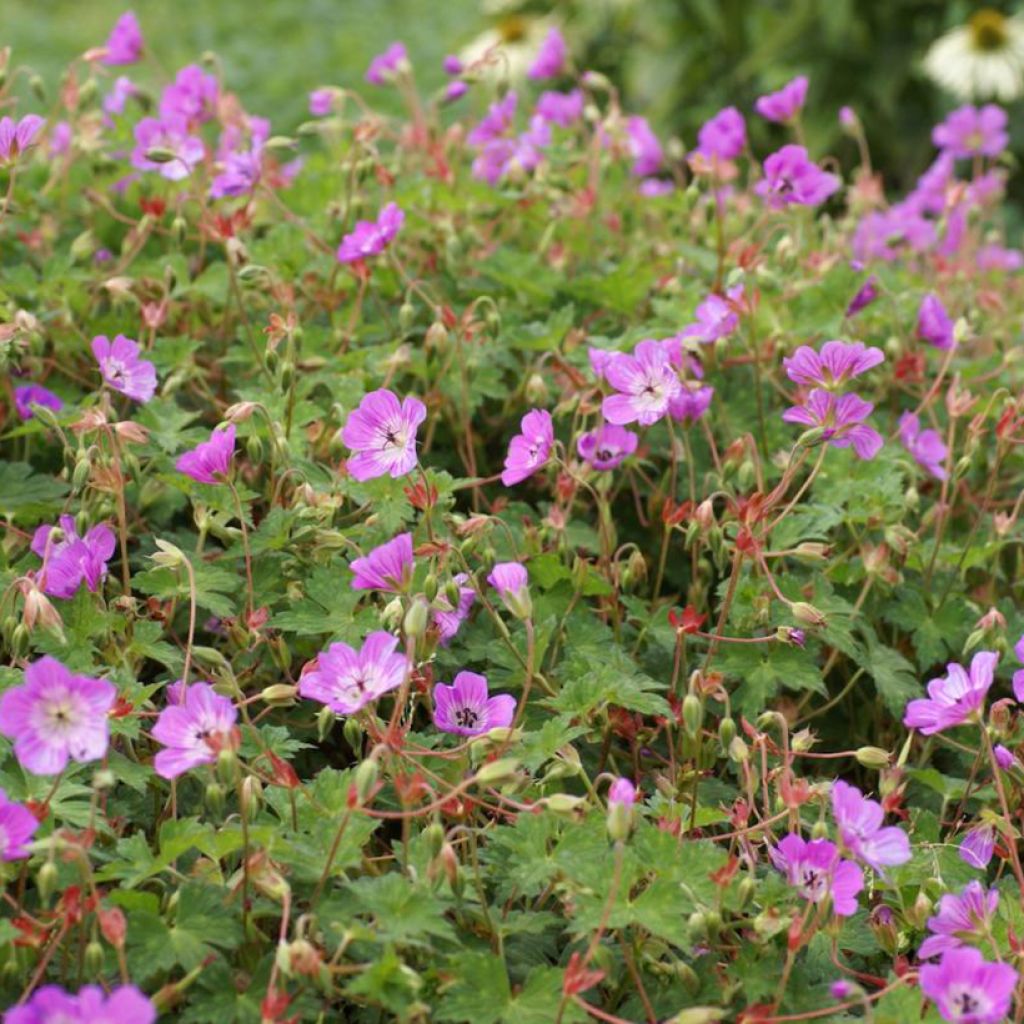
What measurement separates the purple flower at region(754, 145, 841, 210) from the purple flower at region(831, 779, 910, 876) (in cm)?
114

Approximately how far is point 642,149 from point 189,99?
879mm

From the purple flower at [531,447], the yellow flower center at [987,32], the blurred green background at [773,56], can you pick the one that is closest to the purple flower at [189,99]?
the purple flower at [531,447]

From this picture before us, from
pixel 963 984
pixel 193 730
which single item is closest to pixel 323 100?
pixel 193 730

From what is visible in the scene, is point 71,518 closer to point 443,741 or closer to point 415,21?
point 443,741

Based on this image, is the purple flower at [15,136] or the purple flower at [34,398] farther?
the purple flower at [34,398]

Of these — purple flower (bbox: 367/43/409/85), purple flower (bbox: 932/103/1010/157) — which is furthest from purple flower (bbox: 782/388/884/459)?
purple flower (bbox: 932/103/1010/157)

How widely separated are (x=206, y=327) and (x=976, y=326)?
1243 mm

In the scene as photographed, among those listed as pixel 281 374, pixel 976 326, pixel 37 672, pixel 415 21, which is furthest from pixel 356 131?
pixel 415 21

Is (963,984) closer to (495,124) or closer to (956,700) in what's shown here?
(956,700)

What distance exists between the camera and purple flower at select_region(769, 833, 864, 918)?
1417 mm

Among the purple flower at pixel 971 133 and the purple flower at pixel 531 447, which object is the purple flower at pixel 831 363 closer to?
the purple flower at pixel 531 447

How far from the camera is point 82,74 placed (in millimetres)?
6477

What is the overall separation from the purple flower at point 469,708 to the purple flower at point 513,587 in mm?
87

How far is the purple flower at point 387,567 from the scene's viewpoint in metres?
1.58
